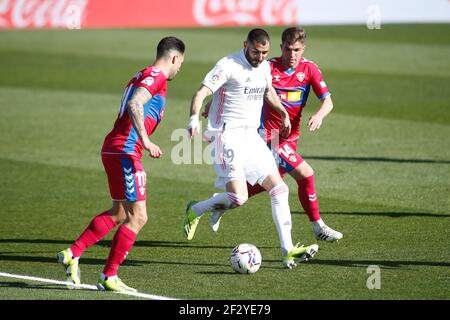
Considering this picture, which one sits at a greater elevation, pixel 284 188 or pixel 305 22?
pixel 305 22

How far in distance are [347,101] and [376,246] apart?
12738 millimetres

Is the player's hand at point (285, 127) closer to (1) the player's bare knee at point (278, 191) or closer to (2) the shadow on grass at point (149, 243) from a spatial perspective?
(1) the player's bare knee at point (278, 191)

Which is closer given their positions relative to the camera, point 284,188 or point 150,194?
point 284,188

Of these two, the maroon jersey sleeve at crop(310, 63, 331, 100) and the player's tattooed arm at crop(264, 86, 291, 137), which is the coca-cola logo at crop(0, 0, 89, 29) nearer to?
the maroon jersey sleeve at crop(310, 63, 331, 100)

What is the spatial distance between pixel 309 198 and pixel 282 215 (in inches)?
51.8

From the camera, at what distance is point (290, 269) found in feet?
32.5

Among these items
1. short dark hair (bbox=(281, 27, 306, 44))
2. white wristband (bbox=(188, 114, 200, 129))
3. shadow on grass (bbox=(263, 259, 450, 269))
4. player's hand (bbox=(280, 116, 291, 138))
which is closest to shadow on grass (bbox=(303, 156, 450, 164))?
player's hand (bbox=(280, 116, 291, 138))

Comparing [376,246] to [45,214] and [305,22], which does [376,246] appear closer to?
[45,214]

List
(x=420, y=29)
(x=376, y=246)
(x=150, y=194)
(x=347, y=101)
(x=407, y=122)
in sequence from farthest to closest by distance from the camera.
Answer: (x=420, y=29), (x=347, y=101), (x=407, y=122), (x=150, y=194), (x=376, y=246)

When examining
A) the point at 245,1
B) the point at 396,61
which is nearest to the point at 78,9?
the point at 245,1

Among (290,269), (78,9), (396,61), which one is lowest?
(290,269)

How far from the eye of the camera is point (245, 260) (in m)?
9.63

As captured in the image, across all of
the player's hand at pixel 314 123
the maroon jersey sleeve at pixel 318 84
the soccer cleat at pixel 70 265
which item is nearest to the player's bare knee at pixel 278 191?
the player's hand at pixel 314 123

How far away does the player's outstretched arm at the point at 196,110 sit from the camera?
9.55 meters
